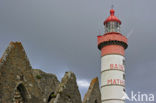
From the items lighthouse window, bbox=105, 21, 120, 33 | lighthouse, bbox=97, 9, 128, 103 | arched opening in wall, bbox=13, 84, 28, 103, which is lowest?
arched opening in wall, bbox=13, 84, 28, 103

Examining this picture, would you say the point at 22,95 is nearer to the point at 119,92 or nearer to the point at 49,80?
the point at 49,80

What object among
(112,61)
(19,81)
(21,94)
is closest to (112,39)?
(112,61)

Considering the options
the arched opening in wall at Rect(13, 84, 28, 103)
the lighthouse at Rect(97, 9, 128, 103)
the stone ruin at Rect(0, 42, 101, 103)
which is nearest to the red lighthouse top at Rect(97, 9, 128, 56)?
the lighthouse at Rect(97, 9, 128, 103)

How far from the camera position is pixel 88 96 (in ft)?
44.9

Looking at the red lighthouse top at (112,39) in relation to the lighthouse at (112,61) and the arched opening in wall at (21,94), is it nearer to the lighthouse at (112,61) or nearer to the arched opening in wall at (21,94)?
the lighthouse at (112,61)

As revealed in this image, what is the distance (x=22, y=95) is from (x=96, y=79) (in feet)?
21.6

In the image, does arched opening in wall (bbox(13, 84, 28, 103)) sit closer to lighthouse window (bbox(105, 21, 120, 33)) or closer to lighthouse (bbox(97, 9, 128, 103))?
lighthouse (bbox(97, 9, 128, 103))

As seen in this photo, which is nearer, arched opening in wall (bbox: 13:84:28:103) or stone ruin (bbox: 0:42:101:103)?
stone ruin (bbox: 0:42:101:103)

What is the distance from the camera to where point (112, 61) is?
1367 inches

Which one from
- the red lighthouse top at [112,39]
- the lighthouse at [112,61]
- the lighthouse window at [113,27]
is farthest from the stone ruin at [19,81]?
the lighthouse window at [113,27]

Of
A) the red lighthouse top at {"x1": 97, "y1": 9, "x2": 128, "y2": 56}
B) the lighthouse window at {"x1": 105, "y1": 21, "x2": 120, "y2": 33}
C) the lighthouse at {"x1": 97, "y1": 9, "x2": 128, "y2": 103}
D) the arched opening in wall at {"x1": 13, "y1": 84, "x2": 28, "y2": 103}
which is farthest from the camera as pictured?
the lighthouse window at {"x1": 105, "y1": 21, "x2": 120, "y2": 33}

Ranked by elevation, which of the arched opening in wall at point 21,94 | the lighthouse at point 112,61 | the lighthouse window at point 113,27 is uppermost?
the lighthouse window at point 113,27

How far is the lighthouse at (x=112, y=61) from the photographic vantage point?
33500mm

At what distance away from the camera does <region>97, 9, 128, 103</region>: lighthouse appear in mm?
33500
